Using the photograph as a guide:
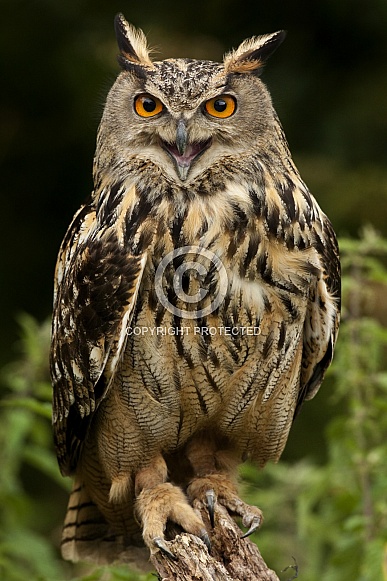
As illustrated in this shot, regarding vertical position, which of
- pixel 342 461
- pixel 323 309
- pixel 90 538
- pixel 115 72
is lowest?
pixel 90 538

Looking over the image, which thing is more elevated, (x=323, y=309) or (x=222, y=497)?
(x=323, y=309)

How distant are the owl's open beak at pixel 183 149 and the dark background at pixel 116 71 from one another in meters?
2.53

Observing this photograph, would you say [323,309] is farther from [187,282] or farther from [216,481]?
[216,481]

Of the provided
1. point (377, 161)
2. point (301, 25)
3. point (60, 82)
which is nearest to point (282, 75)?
point (301, 25)

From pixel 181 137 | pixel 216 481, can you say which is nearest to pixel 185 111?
pixel 181 137

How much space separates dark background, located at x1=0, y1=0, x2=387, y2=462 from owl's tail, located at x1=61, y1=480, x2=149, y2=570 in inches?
88.4

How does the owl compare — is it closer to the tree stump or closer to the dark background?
the tree stump

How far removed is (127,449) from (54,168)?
2874 mm

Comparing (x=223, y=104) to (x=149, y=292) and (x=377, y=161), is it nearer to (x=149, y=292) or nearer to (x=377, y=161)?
(x=149, y=292)

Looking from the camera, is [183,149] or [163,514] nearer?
[183,149]

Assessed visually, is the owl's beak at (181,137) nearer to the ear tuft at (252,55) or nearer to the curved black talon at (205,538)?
the ear tuft at (252,55)

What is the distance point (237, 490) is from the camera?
111 inches

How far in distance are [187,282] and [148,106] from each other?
493 millimetres

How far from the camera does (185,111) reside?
2.50m
